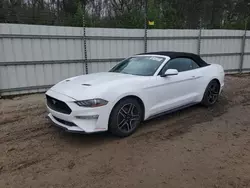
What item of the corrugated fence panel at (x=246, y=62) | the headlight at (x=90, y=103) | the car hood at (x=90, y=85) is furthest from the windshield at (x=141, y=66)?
the corrugated fence panel at (x=246, y=62)

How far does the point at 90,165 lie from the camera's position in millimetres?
3047

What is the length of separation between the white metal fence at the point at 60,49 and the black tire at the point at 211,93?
362cm

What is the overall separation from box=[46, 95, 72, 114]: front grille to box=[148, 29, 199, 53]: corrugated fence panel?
5490 mm

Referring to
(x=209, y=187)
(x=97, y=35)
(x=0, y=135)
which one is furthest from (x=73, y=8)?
(x=209, y=187)

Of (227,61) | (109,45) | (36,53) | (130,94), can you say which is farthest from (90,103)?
(227,61)

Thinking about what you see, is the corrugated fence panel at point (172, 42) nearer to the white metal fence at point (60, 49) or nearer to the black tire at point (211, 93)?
the white metal fence at point (60, 49)

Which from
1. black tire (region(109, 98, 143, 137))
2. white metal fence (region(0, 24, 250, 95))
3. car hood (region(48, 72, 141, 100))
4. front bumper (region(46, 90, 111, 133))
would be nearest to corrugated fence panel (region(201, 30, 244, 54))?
white metal fence (region(0, 24, 250, 95))

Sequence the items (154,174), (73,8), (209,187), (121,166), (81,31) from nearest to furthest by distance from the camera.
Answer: (209,187) < (154,174) < (121,166) < (81,31) < (73,8)

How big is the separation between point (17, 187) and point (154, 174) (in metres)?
1.70

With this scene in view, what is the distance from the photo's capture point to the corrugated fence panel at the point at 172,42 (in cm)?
851

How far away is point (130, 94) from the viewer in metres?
3.75

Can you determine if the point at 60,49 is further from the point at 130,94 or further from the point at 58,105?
the point at 130,94

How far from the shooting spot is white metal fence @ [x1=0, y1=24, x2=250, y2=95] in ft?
21.1

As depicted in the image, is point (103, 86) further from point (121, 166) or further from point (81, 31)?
point (81, 31)
